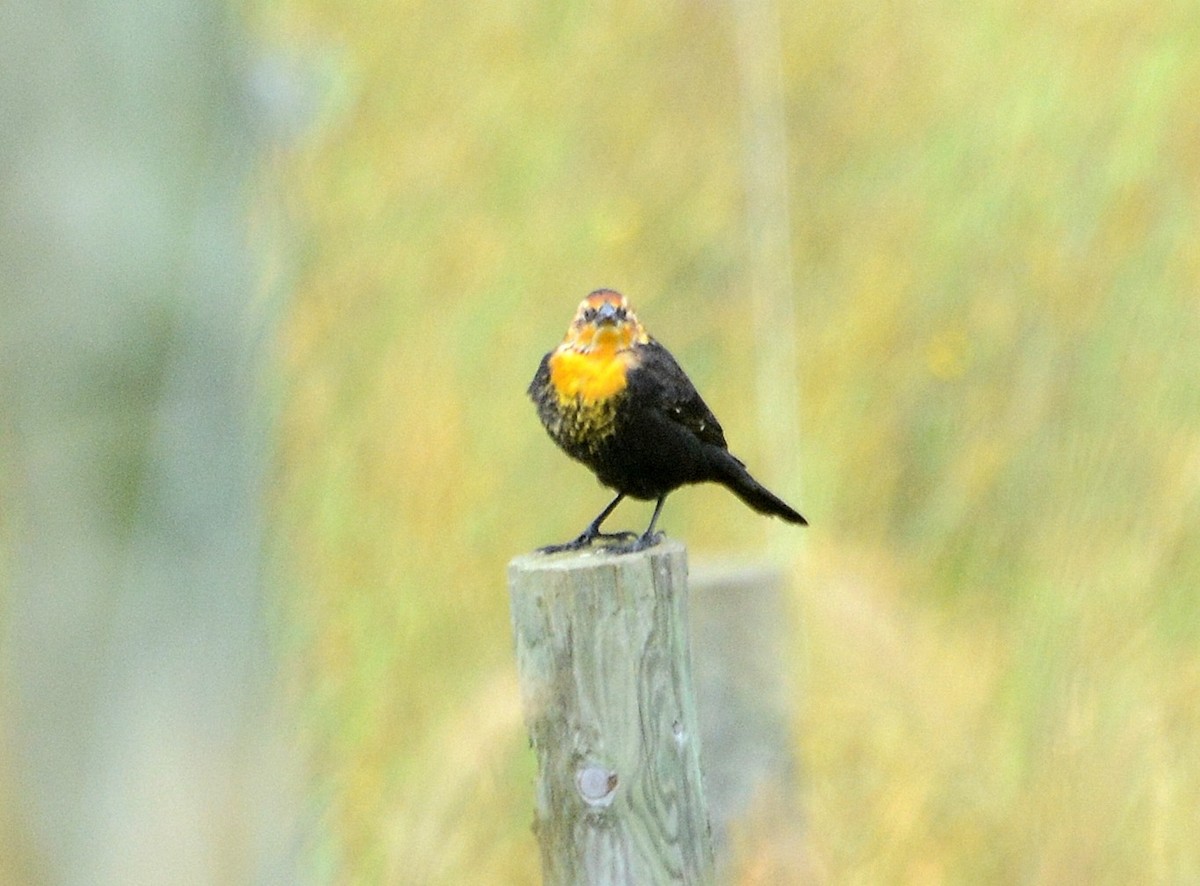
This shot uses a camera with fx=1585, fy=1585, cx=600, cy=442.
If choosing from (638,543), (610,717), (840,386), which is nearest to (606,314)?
(638,543)

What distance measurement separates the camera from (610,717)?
2.44 meters

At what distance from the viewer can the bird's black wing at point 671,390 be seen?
11.9ft

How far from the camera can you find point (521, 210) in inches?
235

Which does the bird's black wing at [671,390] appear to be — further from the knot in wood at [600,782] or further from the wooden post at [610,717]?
the knot in wood at [600,782]

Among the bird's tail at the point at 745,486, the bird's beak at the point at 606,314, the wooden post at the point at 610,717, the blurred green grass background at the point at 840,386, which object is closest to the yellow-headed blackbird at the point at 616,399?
the bird's beak at the point at 606,314

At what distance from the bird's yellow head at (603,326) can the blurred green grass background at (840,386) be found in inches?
64.4

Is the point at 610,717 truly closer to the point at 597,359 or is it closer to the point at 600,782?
the point at 600,782

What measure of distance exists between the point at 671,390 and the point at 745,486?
1.48 feet

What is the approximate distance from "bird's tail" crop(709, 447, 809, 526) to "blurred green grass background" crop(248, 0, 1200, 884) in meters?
1.40

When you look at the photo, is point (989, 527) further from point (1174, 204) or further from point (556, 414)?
point (556, 414)

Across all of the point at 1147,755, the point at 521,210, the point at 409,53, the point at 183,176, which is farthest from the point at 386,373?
the point at 183,176

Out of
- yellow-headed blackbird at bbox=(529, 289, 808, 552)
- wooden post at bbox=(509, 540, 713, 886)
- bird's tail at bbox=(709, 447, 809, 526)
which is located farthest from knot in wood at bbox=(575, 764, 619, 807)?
bird's tail at bbox=(709, 447, 809, 526)

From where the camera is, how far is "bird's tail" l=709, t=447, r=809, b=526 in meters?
3.90

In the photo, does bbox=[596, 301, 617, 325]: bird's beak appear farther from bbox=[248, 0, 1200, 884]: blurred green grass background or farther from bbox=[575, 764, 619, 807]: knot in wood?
bbox=[248, 0, 1200, 884]: blurred green grass background
